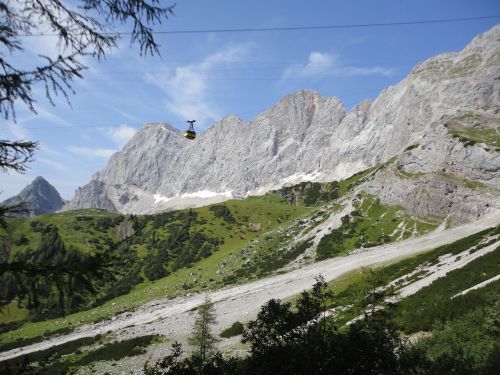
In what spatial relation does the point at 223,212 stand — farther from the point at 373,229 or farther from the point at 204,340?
the point at 204,340

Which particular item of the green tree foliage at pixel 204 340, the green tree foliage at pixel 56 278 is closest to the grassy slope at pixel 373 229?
the green tree foliage at pixel 204 340

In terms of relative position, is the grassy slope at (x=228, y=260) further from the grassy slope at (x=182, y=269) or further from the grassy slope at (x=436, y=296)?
the grassy slope at (x=436, y=296)

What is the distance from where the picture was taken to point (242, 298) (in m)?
61.4

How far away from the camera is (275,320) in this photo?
11273 mm

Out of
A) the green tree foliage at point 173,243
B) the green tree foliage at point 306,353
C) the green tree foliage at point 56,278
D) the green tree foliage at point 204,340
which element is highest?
the green tree foliage at point 173,243

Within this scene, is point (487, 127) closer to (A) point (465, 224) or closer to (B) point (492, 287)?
(A) point (465, 224)

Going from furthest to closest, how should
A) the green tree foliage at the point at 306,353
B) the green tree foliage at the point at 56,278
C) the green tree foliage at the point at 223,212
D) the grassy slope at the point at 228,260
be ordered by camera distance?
the green tree foliage at the point at 223,212
the grassy slope at the point at 228,260
the green tree foliage at the point at 306,353
the green tree foliage at the point at 56,278

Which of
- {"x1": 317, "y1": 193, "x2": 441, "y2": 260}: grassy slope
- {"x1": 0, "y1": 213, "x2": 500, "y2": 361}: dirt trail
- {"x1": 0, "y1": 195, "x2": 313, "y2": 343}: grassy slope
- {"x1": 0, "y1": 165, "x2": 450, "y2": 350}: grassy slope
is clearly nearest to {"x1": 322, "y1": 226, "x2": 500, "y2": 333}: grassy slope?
{"x1": 0, "y1": 213, "x2": 500, "y2": 361}: dirt trail

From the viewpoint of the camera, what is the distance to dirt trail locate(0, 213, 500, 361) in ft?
179

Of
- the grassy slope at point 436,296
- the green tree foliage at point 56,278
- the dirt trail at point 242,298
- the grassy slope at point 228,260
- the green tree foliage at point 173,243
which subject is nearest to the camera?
the green tree foliage at point 56,278

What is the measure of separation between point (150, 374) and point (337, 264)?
2314 inches

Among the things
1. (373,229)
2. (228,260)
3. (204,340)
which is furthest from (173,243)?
(204,340)

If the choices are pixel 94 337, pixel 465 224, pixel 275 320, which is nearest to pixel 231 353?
pixel 275 320

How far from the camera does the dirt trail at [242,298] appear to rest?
179ft
